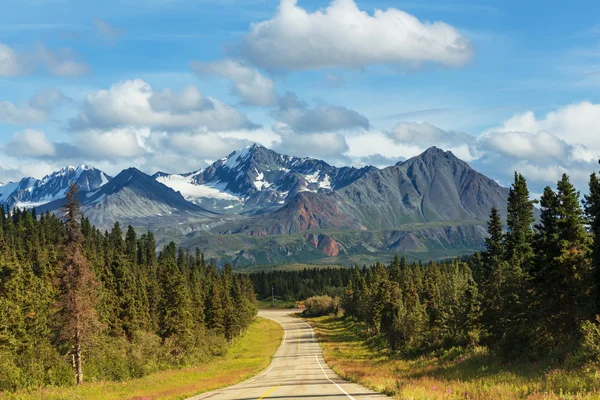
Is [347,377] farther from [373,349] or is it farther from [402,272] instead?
[402,272]

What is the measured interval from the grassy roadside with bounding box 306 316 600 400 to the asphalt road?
178cm

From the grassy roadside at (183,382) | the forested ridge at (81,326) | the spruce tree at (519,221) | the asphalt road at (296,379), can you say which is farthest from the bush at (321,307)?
the spruce tree at (519,221)

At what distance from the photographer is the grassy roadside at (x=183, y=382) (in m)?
35.2

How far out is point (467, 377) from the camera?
138 ft

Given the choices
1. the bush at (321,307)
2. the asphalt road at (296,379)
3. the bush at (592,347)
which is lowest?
the bush at (321,307)

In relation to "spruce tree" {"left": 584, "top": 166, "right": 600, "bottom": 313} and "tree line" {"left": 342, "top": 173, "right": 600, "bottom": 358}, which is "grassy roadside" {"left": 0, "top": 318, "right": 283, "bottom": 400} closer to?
"tree line" {"left": 342, "top": 173, "right": 600, "bottom": 358}

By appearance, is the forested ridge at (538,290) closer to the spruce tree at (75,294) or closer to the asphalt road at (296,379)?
the asphalt road at (296,379)

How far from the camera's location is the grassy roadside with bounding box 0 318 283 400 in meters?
35.2

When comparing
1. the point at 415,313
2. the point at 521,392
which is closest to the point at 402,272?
the point at 415,313

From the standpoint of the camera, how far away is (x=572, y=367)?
31188 millimetres

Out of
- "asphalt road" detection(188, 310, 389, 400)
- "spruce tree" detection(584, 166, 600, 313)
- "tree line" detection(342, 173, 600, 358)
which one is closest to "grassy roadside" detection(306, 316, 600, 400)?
"asphalt road" detection(188, 310, 389, 400)

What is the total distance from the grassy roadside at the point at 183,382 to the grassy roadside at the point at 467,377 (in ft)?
37.4

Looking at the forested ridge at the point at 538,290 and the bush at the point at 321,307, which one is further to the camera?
the bush at the point at 321,307

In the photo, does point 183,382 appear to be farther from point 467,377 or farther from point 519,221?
point 519,221
